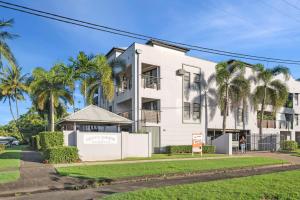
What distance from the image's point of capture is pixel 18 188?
11688 millimetres

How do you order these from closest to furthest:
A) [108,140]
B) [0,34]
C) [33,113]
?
[108,140] → [0,34] → [33,113]

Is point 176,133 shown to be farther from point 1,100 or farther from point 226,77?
point 1,100

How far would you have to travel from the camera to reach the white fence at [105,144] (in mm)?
20547

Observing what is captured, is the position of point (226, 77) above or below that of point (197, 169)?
above

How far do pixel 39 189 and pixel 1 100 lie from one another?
45.9 m

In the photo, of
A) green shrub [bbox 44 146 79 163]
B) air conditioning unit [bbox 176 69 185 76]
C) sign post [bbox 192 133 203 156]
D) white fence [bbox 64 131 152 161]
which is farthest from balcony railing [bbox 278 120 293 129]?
green shrub [bbox 44 146 79 163]

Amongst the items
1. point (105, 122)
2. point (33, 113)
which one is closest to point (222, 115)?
point (105, 122)

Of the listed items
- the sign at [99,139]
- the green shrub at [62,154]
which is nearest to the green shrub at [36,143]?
the sign at [99,139]

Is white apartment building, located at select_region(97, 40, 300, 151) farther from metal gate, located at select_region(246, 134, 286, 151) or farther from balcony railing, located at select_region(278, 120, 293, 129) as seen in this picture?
balcony railing, located at select_region(278, 120, 293, 129)

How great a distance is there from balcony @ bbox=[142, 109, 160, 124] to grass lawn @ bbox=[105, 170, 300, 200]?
1674cm

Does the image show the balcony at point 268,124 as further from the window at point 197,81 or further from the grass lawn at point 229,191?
the grass lawn at point 229,191

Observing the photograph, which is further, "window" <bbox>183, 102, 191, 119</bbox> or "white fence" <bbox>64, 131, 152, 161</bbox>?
"window" <bbox>183, 102, 191, 119</bbox>

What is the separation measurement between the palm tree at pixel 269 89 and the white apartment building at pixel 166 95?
13.3 feet

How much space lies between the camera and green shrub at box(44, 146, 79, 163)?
18.6 metres
